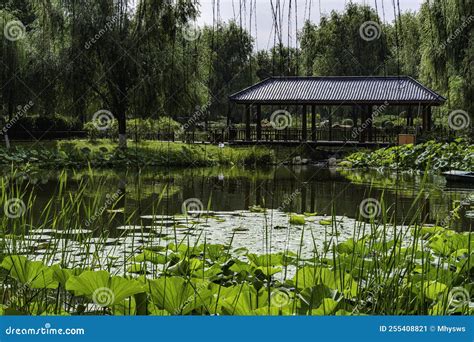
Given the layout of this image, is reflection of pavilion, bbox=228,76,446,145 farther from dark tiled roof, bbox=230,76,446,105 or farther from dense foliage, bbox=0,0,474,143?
dense foliage, bbox=0,0,474,143

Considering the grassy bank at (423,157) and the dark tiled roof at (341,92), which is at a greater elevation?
the dark tiled roof at (341,92)

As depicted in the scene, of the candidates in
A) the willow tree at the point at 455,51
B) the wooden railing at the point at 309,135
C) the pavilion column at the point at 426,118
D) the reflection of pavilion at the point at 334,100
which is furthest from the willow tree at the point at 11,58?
the pavilion column at the point at 426,118

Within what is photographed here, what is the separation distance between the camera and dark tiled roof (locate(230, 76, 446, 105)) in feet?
68.5

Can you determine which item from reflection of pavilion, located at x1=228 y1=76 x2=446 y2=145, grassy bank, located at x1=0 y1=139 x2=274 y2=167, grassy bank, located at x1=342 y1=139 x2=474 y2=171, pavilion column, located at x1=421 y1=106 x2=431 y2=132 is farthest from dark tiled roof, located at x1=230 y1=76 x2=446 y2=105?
grassy bank, located at x1=0 y1=139 x2=274 y2=167

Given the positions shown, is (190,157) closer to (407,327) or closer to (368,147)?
(368,147)

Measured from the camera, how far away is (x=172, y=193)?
10992 mm

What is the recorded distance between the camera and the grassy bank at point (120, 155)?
17672mm

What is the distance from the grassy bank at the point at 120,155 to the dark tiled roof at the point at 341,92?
244 centimetres

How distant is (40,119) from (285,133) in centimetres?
894

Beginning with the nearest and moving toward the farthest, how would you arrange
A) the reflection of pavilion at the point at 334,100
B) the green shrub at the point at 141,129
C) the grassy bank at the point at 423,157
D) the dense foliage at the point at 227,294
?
the dense foliage at the point at 227,294
the grassy bank at the point at 423,157
the reflection of pavilion at the point at 334,100
the green shrub at the point at 141,129

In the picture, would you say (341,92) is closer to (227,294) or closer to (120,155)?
(120,155)

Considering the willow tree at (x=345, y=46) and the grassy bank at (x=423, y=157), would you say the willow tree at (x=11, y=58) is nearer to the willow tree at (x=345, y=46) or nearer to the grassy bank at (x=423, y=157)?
the grassy bank at (x=423, y=157)

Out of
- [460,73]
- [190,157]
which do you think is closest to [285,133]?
[190,157]

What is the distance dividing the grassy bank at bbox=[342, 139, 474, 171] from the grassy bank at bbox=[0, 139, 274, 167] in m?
3.23
